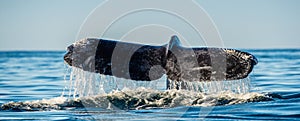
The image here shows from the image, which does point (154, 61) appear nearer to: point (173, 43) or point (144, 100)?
point (173, 43)

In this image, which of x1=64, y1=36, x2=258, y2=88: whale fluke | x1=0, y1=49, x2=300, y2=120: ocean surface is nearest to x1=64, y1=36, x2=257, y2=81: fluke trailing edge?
x1=64, y1=36, x2=258, y2=88: whale fluke

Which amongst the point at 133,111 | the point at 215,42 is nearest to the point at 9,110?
the point at 133,111

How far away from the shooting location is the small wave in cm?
799

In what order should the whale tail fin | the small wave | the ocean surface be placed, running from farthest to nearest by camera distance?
the small wave → the whale tail fin → the ocean surface

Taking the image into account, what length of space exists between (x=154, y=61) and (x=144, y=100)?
3.56ft

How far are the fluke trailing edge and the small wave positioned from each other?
1.91ft

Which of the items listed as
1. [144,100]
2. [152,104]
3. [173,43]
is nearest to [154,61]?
[173,43]

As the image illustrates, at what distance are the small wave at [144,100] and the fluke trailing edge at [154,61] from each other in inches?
22.9

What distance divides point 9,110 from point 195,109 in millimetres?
2592

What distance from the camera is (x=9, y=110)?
26.5 feet

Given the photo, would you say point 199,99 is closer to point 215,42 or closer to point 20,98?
point 215,42

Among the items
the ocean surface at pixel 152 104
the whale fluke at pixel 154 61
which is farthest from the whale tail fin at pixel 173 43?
the ocean surface at pixel 152 104

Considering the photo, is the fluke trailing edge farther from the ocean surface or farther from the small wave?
the small wave

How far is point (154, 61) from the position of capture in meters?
7.39
